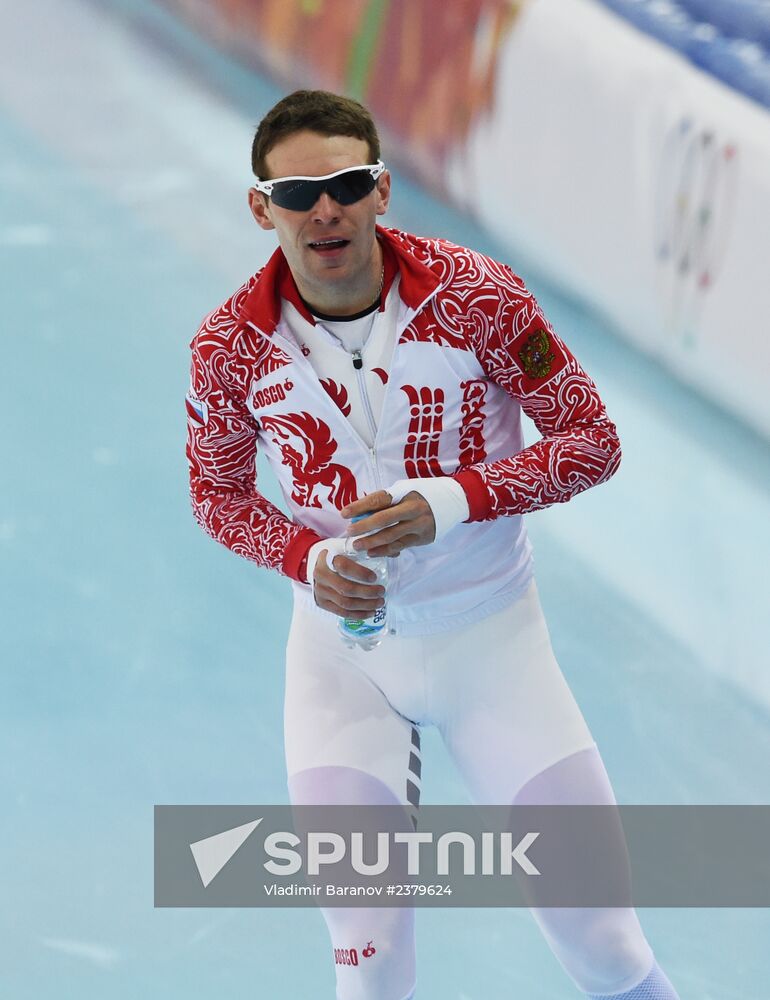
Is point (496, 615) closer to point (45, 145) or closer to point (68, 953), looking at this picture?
point (68, 953)

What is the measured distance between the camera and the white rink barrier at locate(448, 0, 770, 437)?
512 cm

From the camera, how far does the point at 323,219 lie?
2.81 m

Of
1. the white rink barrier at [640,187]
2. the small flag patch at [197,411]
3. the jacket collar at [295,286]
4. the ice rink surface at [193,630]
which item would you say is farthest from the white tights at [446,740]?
the white rink barrier at [640,187]

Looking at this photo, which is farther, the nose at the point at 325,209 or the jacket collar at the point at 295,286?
the jacket collar at the point at 295,286

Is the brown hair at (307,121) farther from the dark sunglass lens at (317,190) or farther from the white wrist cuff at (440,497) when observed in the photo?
the white wrist cuff at (440,497)

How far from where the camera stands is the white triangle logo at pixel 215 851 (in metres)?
4.10

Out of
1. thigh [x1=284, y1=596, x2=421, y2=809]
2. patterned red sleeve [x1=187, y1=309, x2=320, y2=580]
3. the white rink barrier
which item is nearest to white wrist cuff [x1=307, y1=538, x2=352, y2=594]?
patterned red sleeve [x1=187, y1=309, x2=320, y2=580]

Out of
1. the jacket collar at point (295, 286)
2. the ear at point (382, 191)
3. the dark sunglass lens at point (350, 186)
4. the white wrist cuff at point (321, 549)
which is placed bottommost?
the white wrist cuff at point (321, 549)

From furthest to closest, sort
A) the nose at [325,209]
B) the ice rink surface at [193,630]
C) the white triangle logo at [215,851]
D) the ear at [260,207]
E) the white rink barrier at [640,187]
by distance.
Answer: the white rink barrier at [640,187] → the white triangle logo at [215,851] → the ice rink surface at [193,630] → the ear at [260,207] → the nose at [325,209]

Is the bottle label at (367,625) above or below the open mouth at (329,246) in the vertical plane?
below

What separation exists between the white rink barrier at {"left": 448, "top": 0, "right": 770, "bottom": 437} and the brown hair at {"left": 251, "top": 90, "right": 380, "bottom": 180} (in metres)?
2.37

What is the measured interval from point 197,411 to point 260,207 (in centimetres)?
38

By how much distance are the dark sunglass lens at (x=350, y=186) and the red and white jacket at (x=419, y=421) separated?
0.16 meters

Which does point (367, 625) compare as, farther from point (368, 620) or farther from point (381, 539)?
point (381, 539)
